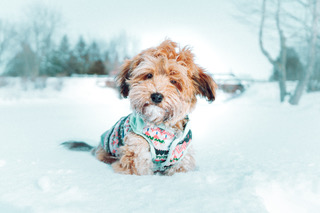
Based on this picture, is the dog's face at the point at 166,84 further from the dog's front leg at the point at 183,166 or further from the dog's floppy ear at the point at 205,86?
the dog's front leg at the point at 183,166

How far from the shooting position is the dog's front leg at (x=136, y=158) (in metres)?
2.74

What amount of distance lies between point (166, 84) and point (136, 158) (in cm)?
84

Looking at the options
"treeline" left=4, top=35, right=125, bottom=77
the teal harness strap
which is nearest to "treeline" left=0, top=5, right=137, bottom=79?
"treeline" left=4, top=35, right=125, bottom=77

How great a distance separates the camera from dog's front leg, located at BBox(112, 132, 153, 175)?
2736mm

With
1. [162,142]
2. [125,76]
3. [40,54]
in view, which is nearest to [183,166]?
[162,142]

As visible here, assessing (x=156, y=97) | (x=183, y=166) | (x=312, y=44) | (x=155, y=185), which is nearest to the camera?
(x=155, y=185)

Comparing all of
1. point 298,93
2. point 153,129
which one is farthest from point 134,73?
point 298,93

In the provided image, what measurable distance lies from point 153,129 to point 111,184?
81cm

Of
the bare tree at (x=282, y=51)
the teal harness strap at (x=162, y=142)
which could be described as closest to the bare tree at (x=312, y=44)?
the bare tree at (x=282, y=51)

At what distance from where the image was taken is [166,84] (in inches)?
104

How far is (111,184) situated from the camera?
2176 millimetres

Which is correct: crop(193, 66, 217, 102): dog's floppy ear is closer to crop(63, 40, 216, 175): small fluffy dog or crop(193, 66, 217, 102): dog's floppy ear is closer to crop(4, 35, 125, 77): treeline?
crop(63, 40, 216, 175): small fluffy dog

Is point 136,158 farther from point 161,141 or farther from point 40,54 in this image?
point 40,54

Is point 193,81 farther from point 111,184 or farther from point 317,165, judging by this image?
point 317,165
